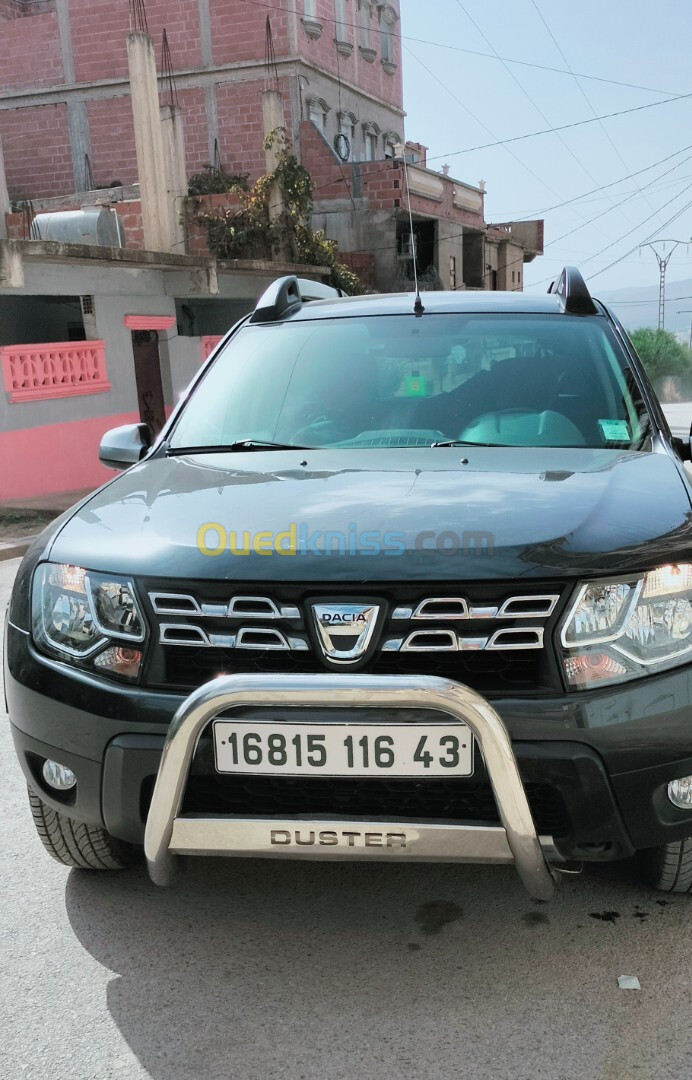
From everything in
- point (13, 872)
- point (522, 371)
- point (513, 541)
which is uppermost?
point (522, 371)

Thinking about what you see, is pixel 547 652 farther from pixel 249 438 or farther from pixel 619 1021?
pixel 249 438

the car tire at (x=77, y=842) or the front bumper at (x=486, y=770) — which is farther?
the car tire at (x=77, y=842)

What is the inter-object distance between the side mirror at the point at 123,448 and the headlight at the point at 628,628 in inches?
69.2

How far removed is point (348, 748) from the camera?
6.49ft

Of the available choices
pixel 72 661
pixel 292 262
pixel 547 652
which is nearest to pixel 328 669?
pixel 547 652

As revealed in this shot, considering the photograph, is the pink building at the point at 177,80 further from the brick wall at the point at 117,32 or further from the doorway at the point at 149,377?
the doorway at the point at 149,377

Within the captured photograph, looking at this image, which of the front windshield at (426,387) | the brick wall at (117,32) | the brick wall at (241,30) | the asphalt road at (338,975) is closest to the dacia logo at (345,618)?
the asphalt road at (338,975)

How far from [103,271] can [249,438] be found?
34.5 feet

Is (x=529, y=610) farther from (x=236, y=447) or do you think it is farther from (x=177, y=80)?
(x=177, y=80)

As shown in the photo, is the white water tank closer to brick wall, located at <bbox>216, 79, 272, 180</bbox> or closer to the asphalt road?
Answer: brick wall, located at <bbox>216, 79, 272, 180</bbox>

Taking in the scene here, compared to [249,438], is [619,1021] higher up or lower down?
lower down

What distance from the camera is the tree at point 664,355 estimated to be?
41.7 metres

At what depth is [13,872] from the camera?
9.26 ft

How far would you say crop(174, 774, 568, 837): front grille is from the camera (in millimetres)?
2053
